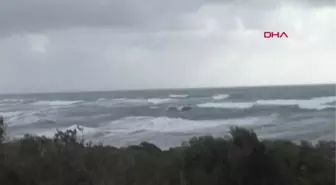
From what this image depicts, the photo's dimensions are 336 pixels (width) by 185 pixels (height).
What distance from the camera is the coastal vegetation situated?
8.26 meters

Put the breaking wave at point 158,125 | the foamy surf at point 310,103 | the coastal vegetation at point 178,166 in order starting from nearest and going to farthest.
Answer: the coastal vegetation at point 178,166 → the breaking wave at point 158,125 → the foamy surf at point 310,103

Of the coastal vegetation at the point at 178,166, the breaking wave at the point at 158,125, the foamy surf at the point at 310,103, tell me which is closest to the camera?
the coastal vegetation at the point at 178,166

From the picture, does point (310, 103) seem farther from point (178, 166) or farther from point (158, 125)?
point (178, 166)

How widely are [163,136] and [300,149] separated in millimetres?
21213

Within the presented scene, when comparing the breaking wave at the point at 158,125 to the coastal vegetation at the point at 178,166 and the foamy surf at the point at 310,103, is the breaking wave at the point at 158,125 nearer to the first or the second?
the foamy surf at the point at 310,103

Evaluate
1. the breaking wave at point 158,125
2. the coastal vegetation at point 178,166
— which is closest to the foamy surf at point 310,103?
the breaking wave at point 158,125

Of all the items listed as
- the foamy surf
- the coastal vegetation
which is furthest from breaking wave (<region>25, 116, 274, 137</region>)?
the coastal vegetation

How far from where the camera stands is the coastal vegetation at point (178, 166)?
325 inches

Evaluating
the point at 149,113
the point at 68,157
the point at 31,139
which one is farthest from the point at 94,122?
the point at 68,157

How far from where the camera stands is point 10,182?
8211 mm

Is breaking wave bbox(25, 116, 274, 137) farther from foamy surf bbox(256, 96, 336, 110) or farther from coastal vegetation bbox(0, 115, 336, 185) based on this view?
coastal vegetation bbox(0, 115, 336, 185)

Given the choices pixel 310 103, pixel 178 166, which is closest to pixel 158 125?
pixel 310 103

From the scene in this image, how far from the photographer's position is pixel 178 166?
391 inches

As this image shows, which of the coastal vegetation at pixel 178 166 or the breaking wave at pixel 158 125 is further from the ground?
the coastal vegetation at pixel 178 166
